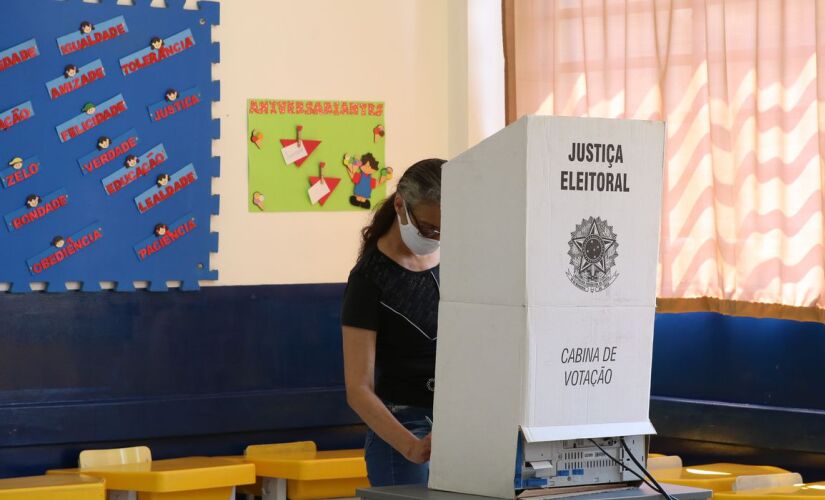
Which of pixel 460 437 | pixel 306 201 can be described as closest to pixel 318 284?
pixel 306 201

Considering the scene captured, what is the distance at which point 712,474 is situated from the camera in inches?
146

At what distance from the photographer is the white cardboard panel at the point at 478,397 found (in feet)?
Answer: 6.57

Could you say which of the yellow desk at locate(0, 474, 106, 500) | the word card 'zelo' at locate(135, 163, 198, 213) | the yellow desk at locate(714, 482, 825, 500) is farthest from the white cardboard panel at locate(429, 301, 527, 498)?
the word card 'zelo' at locate(135, 163, 198, 213)

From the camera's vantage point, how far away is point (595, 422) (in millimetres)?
2064

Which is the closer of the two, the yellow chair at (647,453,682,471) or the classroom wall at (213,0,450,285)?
the yellow chair at (647,453,682,471)

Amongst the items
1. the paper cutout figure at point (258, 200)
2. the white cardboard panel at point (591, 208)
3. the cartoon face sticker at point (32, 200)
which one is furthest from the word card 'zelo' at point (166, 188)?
the white cardboard panel at point (591, 208)

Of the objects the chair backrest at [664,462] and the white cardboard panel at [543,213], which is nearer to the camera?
the white cardboard panel at [543,213]

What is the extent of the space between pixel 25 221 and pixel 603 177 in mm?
2574

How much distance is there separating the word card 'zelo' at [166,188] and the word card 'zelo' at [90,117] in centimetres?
29

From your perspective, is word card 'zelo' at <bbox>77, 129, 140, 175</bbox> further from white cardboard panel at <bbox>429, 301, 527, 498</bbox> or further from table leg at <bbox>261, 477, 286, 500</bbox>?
white cardboard panel at <bbox>429, 301, 527, 498</bbox>

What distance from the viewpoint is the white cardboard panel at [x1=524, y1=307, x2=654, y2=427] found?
200 centimetres

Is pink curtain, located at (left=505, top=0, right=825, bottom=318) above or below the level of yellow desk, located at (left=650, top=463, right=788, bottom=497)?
above

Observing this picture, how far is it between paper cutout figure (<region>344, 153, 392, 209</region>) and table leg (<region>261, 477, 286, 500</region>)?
3.74ft

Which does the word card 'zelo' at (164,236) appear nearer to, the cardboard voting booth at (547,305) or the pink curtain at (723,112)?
the pink curtain at (723,112)
